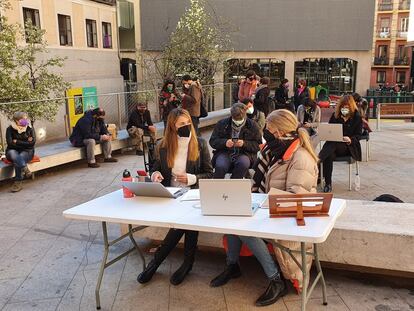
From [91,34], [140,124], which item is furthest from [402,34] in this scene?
[140,124]

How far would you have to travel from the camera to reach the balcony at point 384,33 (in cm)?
4634

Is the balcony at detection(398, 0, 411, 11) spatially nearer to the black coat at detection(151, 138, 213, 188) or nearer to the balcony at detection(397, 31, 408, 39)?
the balcony at detection(397, 31, 408, 39)

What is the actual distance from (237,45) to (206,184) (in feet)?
68.4

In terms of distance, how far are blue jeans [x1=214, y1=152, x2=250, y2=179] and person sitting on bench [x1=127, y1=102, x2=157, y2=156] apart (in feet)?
13.8

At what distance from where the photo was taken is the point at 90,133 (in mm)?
8461

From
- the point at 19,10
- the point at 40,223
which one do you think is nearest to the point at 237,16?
the point at 19,10

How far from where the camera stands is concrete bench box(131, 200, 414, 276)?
11.1 feet

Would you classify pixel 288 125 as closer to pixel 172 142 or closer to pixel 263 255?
pixel 263 255

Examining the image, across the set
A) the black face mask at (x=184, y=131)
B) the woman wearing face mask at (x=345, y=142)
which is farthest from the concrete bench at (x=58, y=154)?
the woman wearing face mask at (x=345, y=142)

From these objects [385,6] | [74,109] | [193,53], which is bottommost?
[74,109]

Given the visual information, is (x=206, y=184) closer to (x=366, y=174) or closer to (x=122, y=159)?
(x=366, y=174)

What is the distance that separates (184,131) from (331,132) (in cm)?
266

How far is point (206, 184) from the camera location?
117 inches

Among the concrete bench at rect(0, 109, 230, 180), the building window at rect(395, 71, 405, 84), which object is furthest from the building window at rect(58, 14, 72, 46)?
the building window at rect(395, 71, 405, 84)
